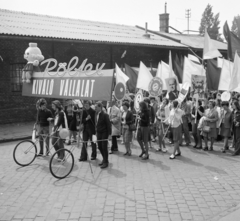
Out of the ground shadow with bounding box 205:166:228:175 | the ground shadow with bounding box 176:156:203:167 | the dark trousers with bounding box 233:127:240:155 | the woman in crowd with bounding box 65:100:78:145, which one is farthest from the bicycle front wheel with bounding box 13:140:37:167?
the dark trousers with bounding box 233:127:240:155

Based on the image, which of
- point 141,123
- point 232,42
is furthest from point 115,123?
point 232,42

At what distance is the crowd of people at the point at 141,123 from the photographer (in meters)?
8.44

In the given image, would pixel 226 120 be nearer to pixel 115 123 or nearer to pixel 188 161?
pixel 188 161

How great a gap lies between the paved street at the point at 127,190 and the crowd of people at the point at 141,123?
0.62 metres

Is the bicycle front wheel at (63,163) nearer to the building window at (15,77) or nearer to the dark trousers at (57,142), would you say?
the dark trousers at (57,142)

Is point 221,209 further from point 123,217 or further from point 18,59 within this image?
point 18,59

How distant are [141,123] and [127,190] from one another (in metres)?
2.86

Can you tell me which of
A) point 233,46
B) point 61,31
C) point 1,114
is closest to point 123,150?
point 233,46

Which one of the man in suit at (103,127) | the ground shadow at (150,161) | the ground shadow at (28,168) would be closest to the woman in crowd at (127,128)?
the ground shadow at (150,161)

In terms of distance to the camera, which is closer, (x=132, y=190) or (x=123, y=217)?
(x=123, y=217)

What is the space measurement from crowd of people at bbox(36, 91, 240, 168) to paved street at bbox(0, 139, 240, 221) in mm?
623

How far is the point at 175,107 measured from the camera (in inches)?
355

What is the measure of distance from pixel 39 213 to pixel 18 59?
1191 cm

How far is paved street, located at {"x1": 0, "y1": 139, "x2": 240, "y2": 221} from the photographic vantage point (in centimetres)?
542
